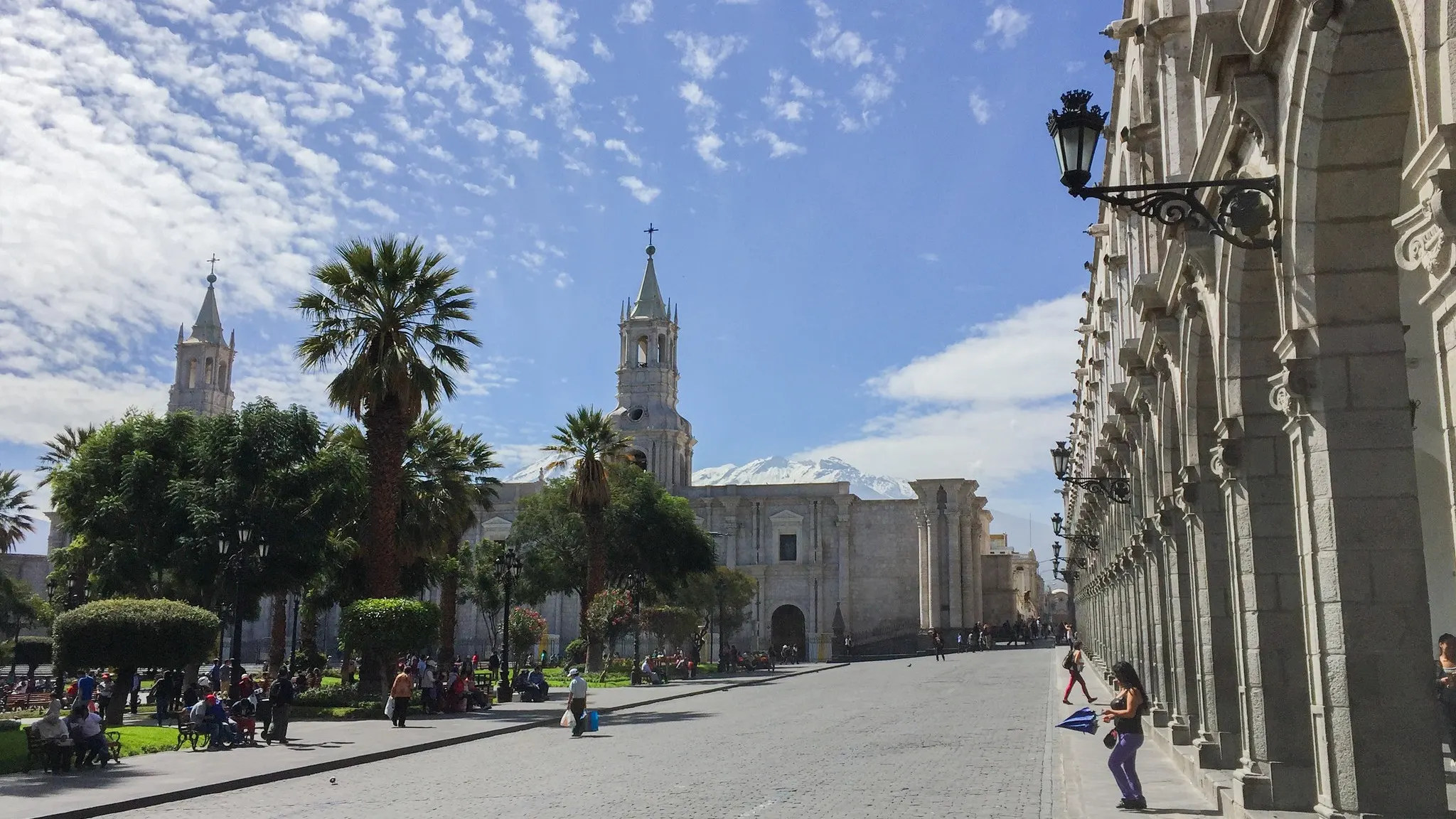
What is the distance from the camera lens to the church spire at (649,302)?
236 feet

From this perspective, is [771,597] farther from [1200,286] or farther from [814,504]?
[1200,286]

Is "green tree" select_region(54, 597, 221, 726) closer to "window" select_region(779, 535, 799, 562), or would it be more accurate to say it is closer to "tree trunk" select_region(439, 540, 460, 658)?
"tree trunk" select_region(439, 540, 460, 658)

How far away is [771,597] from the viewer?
69.2 m

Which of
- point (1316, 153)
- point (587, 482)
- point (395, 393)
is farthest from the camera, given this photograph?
point (587, 482)

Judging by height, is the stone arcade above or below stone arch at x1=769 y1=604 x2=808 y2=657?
above

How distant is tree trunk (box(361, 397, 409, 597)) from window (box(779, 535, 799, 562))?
44.7 meters

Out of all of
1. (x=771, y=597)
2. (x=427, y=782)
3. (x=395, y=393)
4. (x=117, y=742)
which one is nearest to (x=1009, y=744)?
(x=427, y=782)

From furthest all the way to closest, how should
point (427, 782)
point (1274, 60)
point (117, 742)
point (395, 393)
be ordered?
point (395, 393)
point (117, 742)
point (427, 782)
point (1274, 60)

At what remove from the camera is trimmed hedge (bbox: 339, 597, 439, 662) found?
2511cm

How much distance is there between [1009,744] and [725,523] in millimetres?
52429

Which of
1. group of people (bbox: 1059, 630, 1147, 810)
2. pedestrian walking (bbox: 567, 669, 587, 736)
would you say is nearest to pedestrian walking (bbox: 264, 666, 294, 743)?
pedestrian walking (bbox: 567, 669, 587, 736)

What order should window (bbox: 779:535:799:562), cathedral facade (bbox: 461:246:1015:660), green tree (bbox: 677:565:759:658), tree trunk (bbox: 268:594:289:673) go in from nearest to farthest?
tree trunk (bbox: 268:594:289:673), green tree (bbox: 677:565:759:658), cathedral facade (bbox: 461:246:1015:660), window (bbox: 779:535:799:562)

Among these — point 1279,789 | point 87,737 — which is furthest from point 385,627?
point 1279,789

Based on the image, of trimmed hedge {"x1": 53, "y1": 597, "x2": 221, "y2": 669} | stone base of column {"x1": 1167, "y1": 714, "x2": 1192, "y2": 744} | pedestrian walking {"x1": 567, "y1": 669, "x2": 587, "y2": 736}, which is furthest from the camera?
pedestrian walking {"x1": 567, "y1": 669, "x2": 587, "y2": 736}
